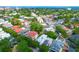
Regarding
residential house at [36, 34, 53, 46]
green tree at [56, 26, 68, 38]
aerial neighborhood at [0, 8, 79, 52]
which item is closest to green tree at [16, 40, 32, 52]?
aerial neighborhood at [0, 8, 79, 52]

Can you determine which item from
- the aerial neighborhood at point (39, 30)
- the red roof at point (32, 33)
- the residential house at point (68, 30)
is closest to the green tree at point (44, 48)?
the aerial neighborhood at point (39, 30)

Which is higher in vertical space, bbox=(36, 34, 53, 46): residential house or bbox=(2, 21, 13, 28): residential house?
bbox=(2, 21, 13, 28): residential house

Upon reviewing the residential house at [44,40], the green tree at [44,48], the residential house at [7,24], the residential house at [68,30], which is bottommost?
the green tree at [44,48]

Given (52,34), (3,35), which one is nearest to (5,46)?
(3,35)

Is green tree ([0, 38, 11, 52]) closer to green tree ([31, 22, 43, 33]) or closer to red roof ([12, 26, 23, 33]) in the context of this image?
red roof ([12, 26, 23, 33])

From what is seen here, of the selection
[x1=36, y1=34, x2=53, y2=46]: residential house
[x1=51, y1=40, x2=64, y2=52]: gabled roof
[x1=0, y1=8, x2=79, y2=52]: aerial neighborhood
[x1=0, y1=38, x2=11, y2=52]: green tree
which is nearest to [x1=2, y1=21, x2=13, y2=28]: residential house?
[x1=0, y1=8, x2=79, y2=52]: aerial neighborhood

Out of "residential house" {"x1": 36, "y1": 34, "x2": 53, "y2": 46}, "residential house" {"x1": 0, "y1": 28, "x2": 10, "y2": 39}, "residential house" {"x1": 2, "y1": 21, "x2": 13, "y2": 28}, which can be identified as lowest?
"residential house" {"x1": 36, "y1": 34, "x2": 53, "y2": 46}

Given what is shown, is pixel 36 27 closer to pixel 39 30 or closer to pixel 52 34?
pixel 39 30

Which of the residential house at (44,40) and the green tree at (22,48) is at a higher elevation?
the residential house at (44,40)

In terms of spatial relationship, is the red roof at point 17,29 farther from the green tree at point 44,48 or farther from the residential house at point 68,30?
the residential house at point 68,30
